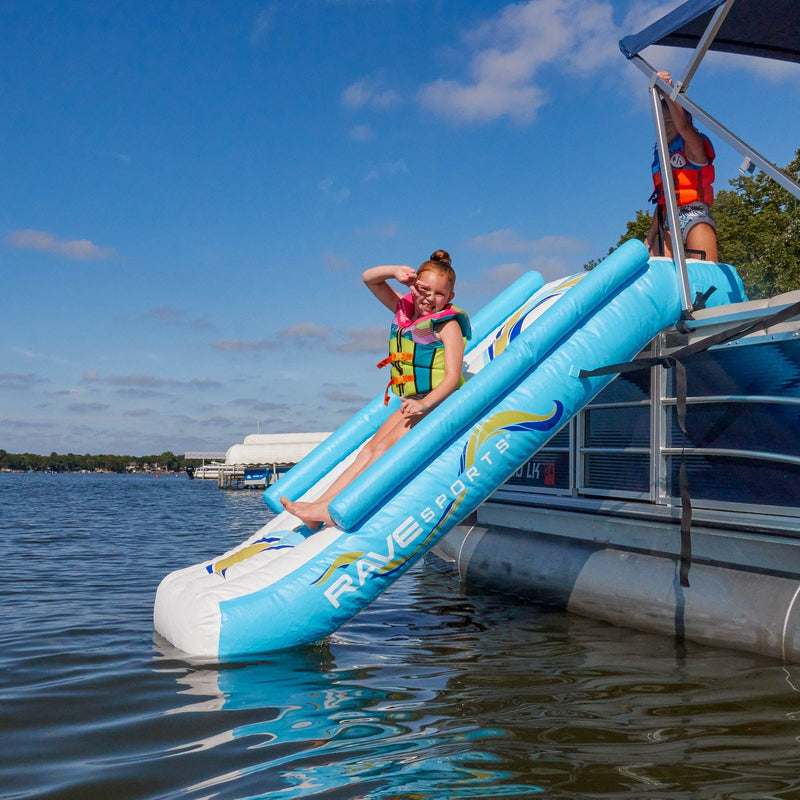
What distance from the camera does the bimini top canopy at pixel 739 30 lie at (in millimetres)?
5805

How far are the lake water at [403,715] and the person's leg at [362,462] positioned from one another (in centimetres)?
95

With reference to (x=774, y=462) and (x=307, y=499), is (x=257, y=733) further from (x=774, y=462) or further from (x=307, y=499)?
(x=774, y=462)

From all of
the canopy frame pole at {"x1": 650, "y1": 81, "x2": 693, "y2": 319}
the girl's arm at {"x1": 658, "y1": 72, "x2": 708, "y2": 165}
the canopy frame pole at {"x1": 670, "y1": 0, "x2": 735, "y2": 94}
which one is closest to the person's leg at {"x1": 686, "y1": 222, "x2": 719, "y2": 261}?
the girl's arm at {"x1": 658, "y1": 72, "x2": 708, "y2": 165}

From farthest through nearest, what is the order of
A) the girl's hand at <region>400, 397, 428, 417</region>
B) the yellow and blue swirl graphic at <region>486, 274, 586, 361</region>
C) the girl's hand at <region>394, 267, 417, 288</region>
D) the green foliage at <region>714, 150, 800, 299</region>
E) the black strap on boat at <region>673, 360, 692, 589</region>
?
the green foliage at <region>714, 150, 800, 299</region>, the yellow and blue swirl graphic at <region>486, 274, 586, 361</region>, the girl's hand at <region>394, 267, 417, 288</region>, the girl's hand at <region>400, 397, 428, 417</region>, the black strap on boat at <region>673, 360, 692, 589</region>

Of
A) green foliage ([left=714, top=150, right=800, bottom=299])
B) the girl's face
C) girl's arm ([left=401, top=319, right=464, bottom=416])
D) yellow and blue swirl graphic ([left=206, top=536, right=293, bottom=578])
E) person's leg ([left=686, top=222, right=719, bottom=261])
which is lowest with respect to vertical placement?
yellow and blue swirl graphic ([left=206, top=536, right=293, bottom=578])

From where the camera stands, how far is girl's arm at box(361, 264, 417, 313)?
18.3ft

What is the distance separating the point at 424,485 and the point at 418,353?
40.4 inches

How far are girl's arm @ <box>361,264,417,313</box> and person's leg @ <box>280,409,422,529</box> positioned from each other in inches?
36.7

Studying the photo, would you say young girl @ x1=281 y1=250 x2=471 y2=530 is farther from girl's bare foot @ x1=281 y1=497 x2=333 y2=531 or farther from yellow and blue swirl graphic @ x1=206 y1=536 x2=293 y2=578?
yellow and blue swirl graphic @ x1=206 y1=536 x2=293 y2=578

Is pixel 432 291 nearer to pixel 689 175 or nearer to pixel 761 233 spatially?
pixel 689 175

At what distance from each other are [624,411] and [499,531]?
1.93 m

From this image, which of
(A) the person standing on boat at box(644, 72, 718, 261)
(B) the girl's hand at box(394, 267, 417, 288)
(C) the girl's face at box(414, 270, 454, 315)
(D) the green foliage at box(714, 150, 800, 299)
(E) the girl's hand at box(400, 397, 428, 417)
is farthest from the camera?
(D) the green foliage at box(714, 150, 800, 299)

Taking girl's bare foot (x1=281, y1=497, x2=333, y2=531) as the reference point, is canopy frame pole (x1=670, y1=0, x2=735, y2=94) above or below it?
above

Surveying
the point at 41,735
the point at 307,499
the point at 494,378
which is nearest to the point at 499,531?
the point at 307,499
